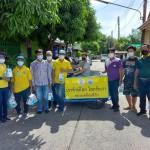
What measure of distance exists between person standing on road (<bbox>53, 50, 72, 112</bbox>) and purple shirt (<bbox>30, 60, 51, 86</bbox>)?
0.95ft

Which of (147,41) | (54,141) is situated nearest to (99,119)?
(54,141)

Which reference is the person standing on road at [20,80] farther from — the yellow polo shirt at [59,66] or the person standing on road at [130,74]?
the person standing on road at [130,74]

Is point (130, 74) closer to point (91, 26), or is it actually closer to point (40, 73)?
point (40, 73)

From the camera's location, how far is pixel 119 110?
21.2 ft

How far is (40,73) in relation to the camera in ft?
19.6

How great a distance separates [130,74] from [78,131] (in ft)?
7.70

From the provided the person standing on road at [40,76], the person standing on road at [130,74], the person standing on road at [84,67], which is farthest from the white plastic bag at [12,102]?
the person standing on road at [130,74]

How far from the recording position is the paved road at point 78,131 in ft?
13.5

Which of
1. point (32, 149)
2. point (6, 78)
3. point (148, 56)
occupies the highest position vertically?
point (148, 56)

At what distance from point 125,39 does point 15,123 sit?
46.9 meters

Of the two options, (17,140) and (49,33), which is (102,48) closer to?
(49,33)

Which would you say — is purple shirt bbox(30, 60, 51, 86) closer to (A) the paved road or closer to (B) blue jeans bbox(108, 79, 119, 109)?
(A) the paved road

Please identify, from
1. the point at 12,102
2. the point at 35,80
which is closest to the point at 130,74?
the point at 35,80

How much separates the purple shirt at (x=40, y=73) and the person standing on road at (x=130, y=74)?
2244 mm
